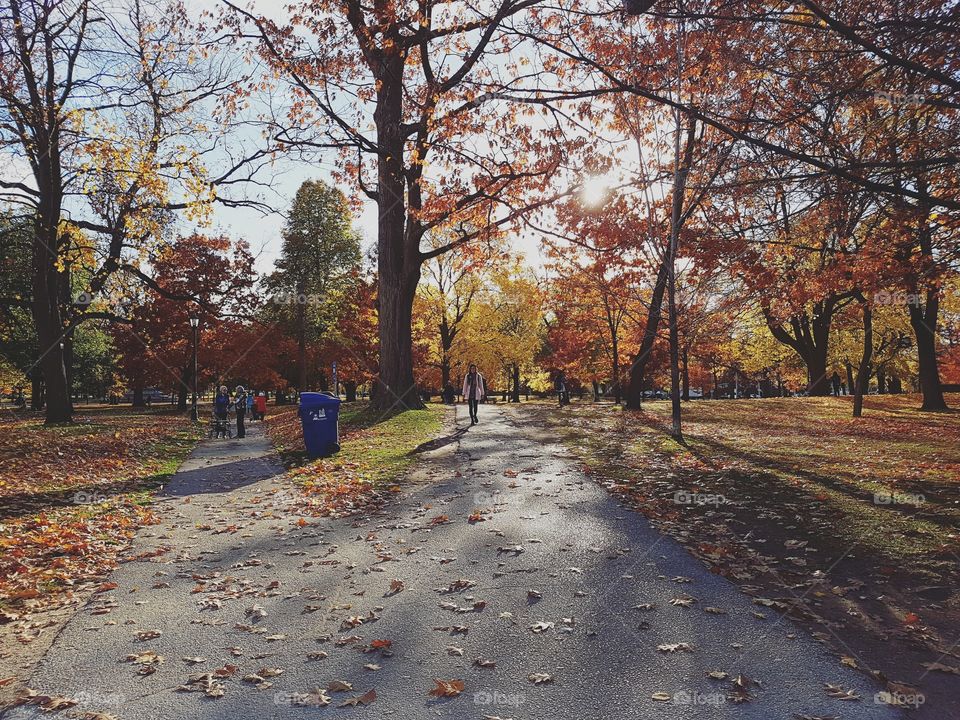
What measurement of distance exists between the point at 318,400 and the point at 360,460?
184 centimetres

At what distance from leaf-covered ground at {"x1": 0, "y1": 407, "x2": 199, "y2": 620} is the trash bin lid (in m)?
3.03

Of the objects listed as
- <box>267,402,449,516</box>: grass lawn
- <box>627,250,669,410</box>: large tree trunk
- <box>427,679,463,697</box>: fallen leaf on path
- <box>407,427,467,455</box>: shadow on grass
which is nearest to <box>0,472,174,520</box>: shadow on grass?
<box>267,402,449,516</box>: grass lawn

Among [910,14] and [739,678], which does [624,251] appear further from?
[739,678]

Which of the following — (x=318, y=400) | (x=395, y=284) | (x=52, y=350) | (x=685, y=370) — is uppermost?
(x=395, y=284)

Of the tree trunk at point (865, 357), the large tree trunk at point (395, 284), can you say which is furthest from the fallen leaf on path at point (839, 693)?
the tree trunk at point (865, 357)

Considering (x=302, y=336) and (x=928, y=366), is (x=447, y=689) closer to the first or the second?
(x=928, y=366)

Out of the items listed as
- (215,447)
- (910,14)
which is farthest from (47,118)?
(910,14)

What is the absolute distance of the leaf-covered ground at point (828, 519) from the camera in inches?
170

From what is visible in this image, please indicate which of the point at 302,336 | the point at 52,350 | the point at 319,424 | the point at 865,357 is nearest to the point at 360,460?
the point at 319,424

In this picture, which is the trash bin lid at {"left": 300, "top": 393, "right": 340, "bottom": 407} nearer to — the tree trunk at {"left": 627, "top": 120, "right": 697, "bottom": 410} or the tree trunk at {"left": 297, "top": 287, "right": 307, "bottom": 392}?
the tree trunk at {"left": 627, "top": 120, "right": 697, "bottom": 410}

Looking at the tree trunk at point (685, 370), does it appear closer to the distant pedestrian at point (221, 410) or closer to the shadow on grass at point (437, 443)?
the shadow on grass at point (437, 443)

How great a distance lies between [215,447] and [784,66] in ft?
53.7

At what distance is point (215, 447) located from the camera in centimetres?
1709

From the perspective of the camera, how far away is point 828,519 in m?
6.82
